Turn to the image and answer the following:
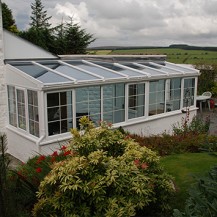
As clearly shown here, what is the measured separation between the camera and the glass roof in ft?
31.8

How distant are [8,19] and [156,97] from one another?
52.5ft

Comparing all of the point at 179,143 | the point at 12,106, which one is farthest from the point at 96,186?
the point at 12,106

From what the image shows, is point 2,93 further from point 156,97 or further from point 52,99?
point 156,97

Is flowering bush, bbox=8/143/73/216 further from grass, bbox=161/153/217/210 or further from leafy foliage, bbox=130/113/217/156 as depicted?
leafy foliage, bbox=130/113/217/156

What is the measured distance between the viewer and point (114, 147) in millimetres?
5559

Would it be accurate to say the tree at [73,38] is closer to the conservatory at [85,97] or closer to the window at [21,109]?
the conservatory at [85,97]

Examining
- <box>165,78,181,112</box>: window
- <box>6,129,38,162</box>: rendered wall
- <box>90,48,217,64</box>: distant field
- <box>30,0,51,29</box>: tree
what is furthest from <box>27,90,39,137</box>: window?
<box>30,0,51,29</box>: tree

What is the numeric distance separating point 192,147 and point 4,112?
6.74 meters

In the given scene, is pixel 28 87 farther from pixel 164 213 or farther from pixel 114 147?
pixel 164 213

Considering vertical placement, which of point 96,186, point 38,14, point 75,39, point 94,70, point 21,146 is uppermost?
point 38,14

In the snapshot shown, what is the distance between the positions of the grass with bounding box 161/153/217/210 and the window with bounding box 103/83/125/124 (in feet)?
10.3

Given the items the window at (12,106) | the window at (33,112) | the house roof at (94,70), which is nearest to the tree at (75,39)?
the house roof at (94,70)

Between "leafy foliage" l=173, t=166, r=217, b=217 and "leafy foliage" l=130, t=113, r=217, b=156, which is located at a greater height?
"leafy foliage" l=173, t=166, r=217, b=217

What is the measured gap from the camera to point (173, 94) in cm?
1358
